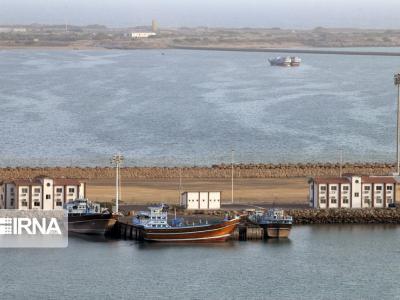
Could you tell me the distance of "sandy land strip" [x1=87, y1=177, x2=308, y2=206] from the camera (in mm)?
32406

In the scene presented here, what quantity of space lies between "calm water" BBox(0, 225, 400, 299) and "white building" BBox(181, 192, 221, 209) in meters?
2.50

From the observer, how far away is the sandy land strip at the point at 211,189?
32406 mm

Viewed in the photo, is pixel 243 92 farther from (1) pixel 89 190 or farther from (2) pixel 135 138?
(1) pixel 89 190

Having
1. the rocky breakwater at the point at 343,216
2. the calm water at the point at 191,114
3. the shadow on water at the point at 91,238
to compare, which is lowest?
the shadow on water at the point at 91,238

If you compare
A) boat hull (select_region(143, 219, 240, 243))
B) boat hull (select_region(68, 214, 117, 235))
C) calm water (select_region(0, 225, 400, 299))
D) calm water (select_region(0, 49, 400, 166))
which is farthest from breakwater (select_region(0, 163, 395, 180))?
boat hull (select_region(143, 219, 240, 243))

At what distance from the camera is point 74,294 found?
2384 centimetres

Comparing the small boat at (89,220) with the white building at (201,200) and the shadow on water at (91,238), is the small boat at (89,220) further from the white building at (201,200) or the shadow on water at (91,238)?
the white building at (201,200)

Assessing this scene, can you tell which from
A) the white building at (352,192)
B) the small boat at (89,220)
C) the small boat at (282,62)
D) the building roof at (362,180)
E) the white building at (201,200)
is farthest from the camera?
the small boat at (282,62)

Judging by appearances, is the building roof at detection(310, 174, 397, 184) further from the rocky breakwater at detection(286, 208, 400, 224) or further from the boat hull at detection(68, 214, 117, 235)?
the boat hull at detection(68, 214, 117, 235)

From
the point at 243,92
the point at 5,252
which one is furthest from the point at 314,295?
the point at 243,92

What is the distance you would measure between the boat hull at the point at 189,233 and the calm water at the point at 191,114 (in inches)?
432

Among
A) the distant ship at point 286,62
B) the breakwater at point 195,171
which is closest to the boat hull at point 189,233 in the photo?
the breakwater at point 195,171

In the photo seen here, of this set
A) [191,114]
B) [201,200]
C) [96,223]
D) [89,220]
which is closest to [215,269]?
[96,223]

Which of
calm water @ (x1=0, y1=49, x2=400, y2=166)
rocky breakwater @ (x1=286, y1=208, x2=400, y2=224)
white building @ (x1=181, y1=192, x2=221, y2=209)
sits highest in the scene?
calm water @ (x1=0, y1=49, x2=400, y2=166)
